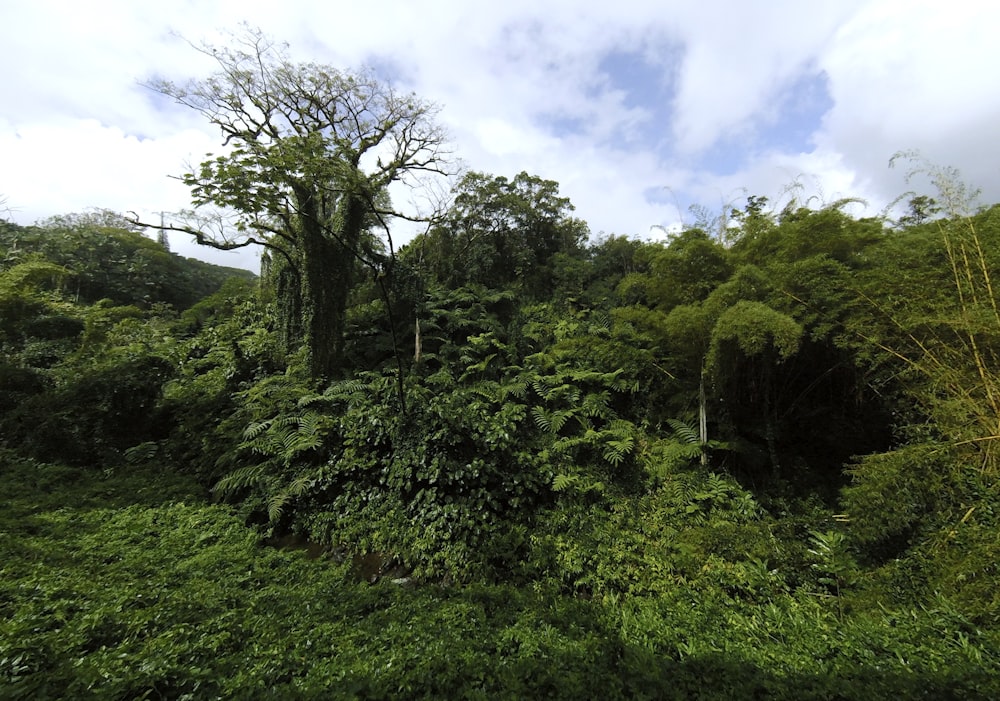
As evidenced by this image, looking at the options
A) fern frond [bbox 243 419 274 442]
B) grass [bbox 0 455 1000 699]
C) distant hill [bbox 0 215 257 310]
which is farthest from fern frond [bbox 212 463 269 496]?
distant hill [bbox 0 215 257 310]

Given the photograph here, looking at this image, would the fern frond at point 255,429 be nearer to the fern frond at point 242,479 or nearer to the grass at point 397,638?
the fern frond at point 242,479

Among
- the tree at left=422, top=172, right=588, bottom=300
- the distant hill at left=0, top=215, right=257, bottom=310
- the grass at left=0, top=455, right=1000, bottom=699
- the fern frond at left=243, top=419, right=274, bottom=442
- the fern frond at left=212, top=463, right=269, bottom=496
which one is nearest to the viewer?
the grass at left=0, top=455, right=1000, bottom=699

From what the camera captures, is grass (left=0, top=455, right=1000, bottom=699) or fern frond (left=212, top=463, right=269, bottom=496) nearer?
grass (left=0, top=455, right=1000, bottom=699)

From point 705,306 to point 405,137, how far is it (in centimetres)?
938

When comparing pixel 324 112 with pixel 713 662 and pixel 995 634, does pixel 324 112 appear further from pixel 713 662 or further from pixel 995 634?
pixel 995 634

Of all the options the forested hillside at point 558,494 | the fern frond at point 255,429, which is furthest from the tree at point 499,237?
the fern frond at point 255,429

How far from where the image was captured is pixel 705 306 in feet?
18.2

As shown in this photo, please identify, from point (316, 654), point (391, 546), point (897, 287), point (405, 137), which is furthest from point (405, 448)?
point (405, 137)

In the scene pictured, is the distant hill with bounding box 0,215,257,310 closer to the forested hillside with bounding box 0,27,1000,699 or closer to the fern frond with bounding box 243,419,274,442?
the forested hillside with bounding box 0,27,1000,699

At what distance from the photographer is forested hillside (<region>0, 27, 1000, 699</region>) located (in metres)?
2.72

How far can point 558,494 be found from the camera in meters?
5.62

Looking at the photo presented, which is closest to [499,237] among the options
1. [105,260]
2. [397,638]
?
[397,638]

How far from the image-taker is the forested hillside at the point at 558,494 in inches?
107

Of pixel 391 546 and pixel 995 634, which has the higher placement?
pixel 995 634
